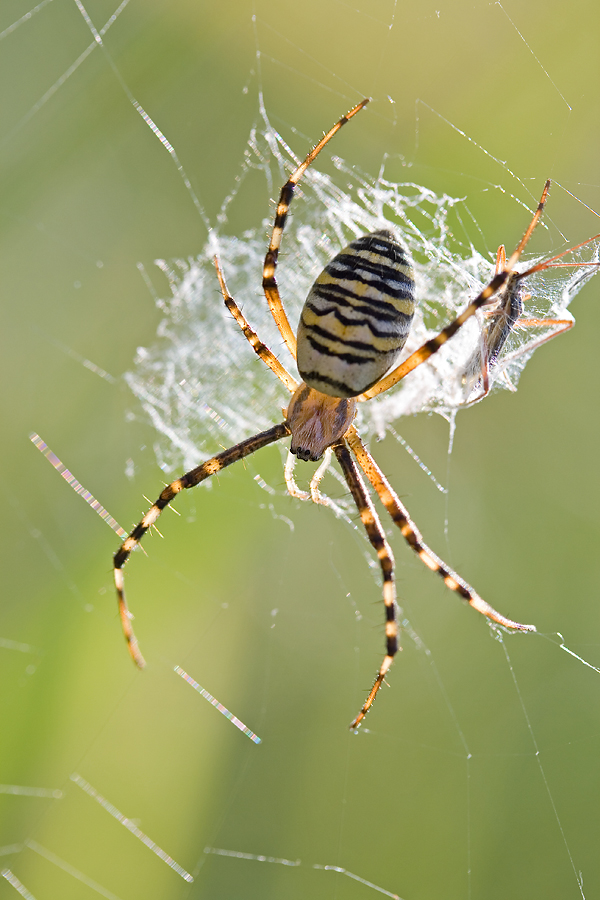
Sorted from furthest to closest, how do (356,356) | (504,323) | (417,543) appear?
(417,543) → (504,323) → (356,356)

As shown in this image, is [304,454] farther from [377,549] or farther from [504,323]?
[504,323]

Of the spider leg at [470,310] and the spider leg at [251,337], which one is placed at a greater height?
the spider leg at [251,337]

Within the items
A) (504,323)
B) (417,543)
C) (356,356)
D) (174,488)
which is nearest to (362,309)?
(356,356)

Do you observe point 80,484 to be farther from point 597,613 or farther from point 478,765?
point 597,613

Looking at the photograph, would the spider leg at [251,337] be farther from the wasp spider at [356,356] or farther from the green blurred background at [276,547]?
the green blurred background at [276,547]

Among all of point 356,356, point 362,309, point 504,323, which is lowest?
point 504,323

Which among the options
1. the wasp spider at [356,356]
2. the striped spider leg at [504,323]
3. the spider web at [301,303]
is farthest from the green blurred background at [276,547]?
the wasp spider at [356,356]

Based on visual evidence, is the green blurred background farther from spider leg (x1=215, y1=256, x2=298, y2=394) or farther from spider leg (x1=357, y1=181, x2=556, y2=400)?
spider leg (x1=215, y1=256, x2=298, y2=394)
